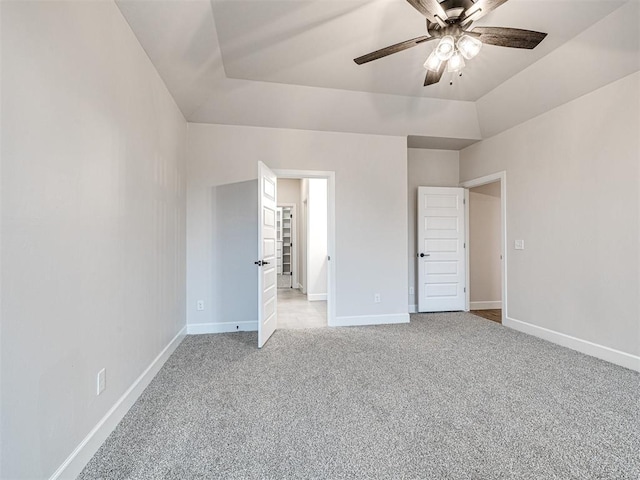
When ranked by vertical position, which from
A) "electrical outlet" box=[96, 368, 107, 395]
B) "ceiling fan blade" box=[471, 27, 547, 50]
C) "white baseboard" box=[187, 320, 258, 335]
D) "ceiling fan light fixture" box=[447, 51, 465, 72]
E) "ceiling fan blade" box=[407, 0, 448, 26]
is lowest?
"white baseboard" box=[187, 320, 258, 335]

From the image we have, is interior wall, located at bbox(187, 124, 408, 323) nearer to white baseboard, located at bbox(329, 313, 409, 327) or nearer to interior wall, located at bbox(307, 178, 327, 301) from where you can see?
white baseboard, located at bbox(329, 313, 409, 327)

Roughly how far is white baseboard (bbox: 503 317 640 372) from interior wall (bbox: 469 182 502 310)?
1108 mm

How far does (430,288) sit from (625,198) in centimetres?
247

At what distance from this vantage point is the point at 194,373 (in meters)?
2.50

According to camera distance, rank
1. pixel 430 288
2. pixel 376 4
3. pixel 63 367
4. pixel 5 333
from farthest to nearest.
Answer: pixel 430 288 < pixel 376 4 < pixel 63 367 < pixel 5 333

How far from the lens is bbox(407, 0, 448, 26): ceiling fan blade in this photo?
5.51 feet

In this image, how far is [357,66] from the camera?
296 centimetres

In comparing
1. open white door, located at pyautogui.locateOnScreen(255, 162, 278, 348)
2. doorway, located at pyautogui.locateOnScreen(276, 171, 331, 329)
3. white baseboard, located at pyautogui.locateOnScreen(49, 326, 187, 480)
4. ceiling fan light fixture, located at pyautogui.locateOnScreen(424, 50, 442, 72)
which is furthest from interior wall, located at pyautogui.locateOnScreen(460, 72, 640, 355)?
white baseboard, located at pyautogui.locateOnScreen(49, 326, 187, 480)

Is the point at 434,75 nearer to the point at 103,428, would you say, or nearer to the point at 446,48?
the point at 446,48

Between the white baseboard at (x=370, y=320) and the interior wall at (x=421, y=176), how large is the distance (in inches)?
24.4

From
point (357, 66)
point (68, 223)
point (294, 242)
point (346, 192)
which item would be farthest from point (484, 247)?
point (68, 223)

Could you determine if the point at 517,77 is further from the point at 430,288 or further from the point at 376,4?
the point at 430,288

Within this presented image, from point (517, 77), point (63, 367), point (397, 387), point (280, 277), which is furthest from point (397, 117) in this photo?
point (280, 277)

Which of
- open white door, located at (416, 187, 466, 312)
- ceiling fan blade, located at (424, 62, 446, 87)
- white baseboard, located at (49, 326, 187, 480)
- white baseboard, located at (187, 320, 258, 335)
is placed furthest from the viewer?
open white door, located at (416, 187, 466, 312)
